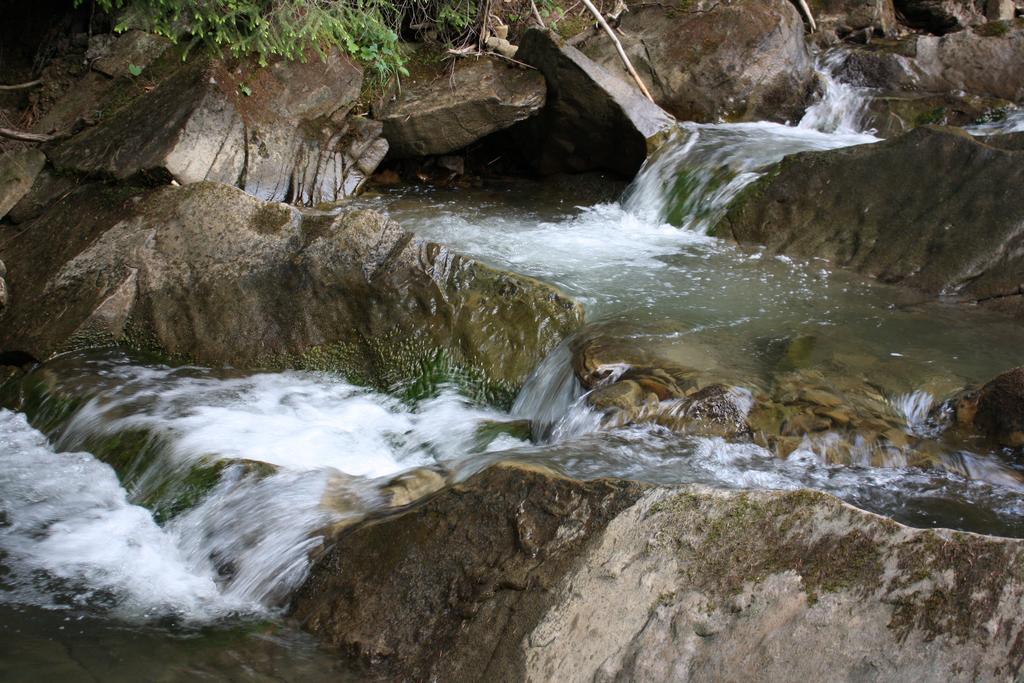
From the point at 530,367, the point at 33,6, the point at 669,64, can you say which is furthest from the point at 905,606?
the point at 33,6

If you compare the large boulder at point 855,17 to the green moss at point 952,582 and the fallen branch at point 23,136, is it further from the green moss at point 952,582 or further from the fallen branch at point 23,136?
the green moss at point 952,582

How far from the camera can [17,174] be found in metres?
7.79

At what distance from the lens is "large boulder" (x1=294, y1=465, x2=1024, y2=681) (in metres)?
2.65

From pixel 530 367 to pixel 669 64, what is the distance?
19.2ft

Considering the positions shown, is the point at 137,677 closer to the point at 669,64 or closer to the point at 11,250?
the point at 11,250

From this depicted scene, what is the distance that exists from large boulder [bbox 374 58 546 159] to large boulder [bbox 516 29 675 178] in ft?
0.75

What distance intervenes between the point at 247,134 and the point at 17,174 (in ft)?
6.26

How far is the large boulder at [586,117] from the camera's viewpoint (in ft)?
30.8

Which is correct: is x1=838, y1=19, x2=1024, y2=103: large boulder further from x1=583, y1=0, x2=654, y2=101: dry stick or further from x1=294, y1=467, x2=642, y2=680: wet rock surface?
x1=294, y1=467, x2=642, y2=680: wet rock surface

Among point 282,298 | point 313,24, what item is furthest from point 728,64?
point 282,298

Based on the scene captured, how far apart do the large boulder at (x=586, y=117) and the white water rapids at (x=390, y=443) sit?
193 centimetres

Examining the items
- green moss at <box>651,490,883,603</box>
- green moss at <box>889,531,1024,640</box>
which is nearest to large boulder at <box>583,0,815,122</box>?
green moss at <box>651,490,883,603</box>

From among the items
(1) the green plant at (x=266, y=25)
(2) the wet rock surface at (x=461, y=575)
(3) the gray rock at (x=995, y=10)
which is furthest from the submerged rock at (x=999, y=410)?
(3) the gray rock at (x=995, y=10)

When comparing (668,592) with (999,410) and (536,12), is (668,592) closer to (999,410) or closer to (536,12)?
(999,410)
